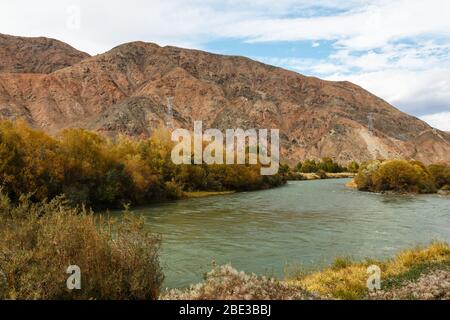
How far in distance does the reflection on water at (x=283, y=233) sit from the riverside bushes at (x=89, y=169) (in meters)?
5.90

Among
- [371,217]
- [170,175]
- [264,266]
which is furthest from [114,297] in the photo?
[170,175]

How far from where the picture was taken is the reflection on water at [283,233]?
17969 mm

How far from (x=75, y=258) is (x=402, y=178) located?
→ 5581 cm

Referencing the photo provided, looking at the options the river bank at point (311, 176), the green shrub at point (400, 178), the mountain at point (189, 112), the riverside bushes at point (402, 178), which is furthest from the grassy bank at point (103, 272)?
the mountain at point (189, 112)

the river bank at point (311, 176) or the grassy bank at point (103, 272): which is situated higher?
the grassy bank at point (103, 272)

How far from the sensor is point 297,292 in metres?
7.84

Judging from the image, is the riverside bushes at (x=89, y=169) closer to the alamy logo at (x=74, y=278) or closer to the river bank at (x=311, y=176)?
the alamy logo at (x=74, y=278)

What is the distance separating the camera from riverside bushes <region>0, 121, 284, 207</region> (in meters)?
34.0

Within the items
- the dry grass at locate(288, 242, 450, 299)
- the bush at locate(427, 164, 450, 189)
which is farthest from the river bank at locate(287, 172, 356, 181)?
the dry grass at locate(288, 242, 450, 299)

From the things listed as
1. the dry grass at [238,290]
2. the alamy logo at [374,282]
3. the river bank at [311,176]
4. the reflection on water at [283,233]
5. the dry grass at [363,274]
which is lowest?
the river bank at [311,176]

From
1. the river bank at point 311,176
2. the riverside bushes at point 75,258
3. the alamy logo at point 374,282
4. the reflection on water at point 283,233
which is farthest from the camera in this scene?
the river bank at point 311,176

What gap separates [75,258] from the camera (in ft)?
28.0

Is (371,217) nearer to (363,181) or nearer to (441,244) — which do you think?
(441,244)

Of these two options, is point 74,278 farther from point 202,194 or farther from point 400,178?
point 400,178
